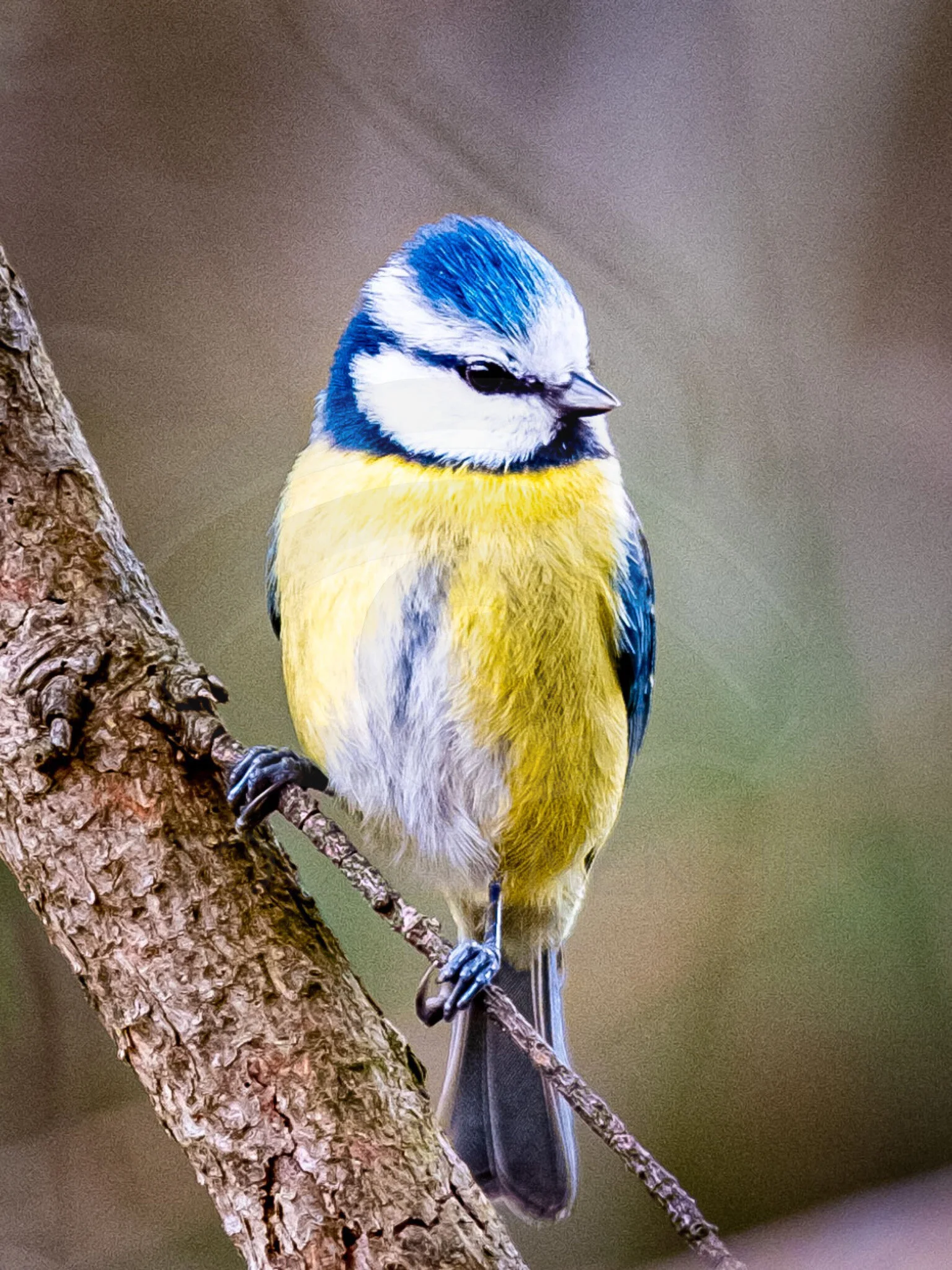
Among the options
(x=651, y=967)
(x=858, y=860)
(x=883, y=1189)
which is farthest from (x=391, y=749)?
(x=883, y=1189)

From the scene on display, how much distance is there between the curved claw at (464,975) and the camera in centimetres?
76

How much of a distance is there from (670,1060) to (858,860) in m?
0.20

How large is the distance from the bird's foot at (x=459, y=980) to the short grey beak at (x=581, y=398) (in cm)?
38

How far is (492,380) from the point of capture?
2.26 ft

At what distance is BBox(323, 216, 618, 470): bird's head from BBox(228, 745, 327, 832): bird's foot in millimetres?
229

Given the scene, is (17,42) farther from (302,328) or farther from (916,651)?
(916,651)

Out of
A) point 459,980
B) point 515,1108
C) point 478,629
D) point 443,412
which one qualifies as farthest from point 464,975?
point 443,412

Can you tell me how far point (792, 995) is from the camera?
0.76m

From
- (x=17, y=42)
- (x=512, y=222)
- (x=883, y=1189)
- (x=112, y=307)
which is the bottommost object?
(x=883, y=1189)

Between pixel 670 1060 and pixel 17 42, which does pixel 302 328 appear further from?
pixel 670 1060

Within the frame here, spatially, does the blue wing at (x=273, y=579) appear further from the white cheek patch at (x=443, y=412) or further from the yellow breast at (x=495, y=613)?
the white cheek patch at (x=443, y=412)

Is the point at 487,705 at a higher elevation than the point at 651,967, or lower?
higher

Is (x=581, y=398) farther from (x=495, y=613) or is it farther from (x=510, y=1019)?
(x=510, y=1019)

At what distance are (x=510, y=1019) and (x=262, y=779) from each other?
0.24 metres
